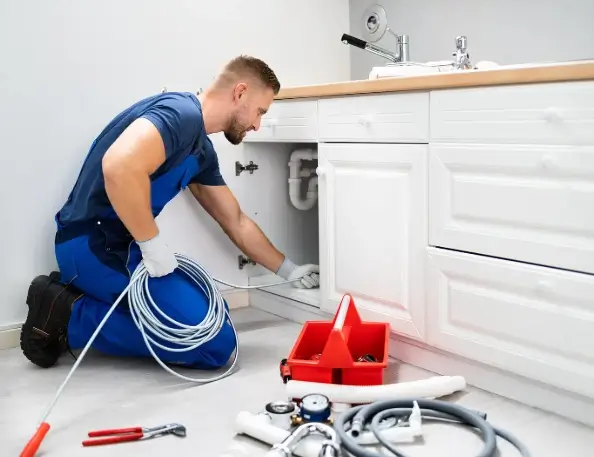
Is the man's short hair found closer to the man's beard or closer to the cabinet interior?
the man's beard

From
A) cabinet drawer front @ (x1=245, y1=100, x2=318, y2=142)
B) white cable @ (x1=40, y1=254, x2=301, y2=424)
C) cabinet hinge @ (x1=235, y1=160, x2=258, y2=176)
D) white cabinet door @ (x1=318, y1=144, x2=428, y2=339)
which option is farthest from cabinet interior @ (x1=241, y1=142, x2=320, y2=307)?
white cable @ (x1=40, y1=254, x2=301, y2=424)

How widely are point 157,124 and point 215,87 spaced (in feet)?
1.18

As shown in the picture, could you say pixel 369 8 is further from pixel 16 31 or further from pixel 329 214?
pixel 16 31

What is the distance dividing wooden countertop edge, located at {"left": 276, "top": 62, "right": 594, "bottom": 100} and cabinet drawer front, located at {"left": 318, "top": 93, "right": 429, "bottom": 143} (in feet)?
0.10

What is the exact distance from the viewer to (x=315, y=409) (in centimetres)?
176

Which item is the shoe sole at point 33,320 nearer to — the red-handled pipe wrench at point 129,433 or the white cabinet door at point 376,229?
the red-handled pipe wrench at point 129,433

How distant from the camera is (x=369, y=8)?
10.0ft

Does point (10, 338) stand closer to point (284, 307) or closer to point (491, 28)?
point (284, 307)

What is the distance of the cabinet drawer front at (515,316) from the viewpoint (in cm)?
173

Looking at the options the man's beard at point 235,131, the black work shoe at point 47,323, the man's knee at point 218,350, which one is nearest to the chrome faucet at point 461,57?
the man's beard at point 235,131

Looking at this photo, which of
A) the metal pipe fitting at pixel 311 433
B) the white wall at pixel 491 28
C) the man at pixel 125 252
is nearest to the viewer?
the metal pipe fitting at pixel 311 433

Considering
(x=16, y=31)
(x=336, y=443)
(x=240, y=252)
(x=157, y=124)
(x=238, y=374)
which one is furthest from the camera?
(x=240, y=252)

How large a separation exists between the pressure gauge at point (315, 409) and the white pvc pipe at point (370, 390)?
0.25 ft

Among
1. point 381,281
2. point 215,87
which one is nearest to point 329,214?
point 381,281
